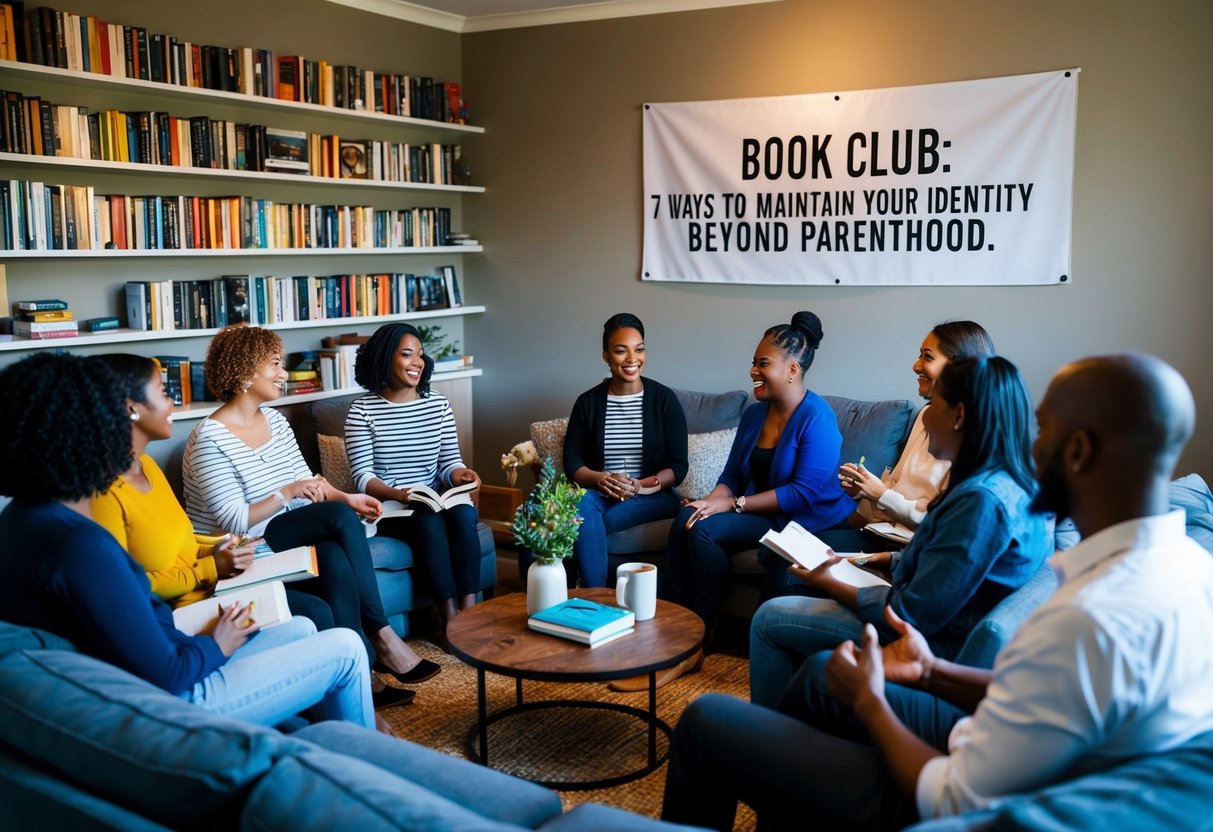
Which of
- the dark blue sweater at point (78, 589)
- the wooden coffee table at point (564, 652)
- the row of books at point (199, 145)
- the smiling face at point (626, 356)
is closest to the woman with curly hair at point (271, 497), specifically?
the wooden coffee table at point (564, 652)

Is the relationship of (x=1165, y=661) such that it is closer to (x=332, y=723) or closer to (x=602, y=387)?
(x=332, y=723)

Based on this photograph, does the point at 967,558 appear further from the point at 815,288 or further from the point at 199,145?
the point at 199,145

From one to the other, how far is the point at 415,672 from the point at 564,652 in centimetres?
100

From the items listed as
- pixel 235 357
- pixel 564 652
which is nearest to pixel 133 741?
pixel 564 652

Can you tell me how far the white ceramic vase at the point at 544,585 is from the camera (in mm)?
2961

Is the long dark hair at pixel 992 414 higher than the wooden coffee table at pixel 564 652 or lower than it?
higher

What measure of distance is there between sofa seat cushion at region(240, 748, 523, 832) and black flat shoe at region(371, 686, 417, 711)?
2.01 meters

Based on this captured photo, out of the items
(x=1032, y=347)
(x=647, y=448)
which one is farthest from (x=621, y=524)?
(x=1032, y=347)

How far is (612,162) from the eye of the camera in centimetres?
503

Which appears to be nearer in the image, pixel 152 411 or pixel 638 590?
pixel 152 411

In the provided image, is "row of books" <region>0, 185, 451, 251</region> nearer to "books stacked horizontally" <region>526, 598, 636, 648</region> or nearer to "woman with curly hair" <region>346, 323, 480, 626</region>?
"woman with curly hair" <region>346, 323, 480, 626</region>

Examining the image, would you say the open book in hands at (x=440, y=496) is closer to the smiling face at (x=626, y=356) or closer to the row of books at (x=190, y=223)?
the smiling face at (x=626, y=356)

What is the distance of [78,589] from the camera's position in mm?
1832

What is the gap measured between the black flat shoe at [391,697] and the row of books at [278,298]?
1.77m
